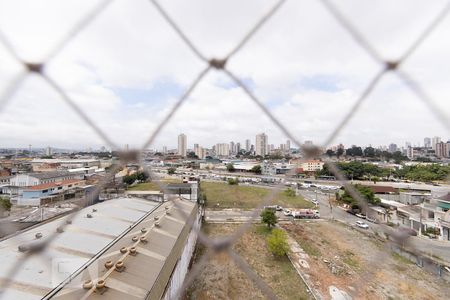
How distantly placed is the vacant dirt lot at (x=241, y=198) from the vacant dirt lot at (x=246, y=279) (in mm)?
3242

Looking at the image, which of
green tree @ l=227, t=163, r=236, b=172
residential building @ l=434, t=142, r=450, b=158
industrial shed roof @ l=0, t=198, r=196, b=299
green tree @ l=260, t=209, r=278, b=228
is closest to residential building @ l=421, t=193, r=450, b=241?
residential building @ l=434, t=142, r=450, b=158

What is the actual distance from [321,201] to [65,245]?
8.14m

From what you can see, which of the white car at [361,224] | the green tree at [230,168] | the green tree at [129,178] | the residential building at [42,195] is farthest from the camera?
the green tree at [230,168]

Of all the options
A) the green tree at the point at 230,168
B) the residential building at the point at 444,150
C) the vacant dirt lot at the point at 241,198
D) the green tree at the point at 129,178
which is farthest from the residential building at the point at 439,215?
the green tree at the point at 230,168

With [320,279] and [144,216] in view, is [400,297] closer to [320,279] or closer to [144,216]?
[320,279]

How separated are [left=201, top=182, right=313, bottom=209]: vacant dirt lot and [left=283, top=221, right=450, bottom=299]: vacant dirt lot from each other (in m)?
2.44

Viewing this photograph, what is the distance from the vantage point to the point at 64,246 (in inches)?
89.5

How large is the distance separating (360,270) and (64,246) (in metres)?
3.81

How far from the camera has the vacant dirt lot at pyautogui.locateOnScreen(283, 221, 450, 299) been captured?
3422 millimetres

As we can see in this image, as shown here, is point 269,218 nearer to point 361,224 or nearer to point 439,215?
point 361,224

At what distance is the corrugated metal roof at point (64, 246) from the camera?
5.51ft

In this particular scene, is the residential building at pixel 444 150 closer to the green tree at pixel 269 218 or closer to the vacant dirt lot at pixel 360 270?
the vacant dirt lot at pixel 360 270

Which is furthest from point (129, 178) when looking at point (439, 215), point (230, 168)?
point (439, 215)

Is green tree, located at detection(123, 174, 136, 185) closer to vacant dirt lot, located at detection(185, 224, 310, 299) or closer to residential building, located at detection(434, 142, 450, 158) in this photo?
vacant dirt lot, located at detection(185, 224, 310, 299)
